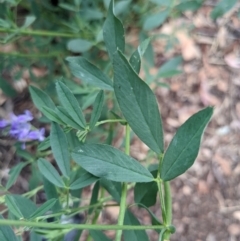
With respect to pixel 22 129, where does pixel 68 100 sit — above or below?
above

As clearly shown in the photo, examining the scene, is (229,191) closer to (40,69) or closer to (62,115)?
(40,69)

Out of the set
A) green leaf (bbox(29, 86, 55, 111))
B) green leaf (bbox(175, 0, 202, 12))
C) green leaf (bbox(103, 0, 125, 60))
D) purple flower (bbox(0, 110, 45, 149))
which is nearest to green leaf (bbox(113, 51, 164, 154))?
green leaf (bbox(103, 0, 125, 60))

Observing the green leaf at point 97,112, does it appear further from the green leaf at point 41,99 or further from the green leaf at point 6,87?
the green leaf at point 6,87

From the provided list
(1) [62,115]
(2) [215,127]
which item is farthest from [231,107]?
(1) [62,115]

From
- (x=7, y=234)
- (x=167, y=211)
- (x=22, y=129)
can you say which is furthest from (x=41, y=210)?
(x=22, y=129)

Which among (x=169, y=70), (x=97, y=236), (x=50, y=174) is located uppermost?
(x=50, y=174)

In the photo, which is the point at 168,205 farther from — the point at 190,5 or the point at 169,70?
the point at 169,70
